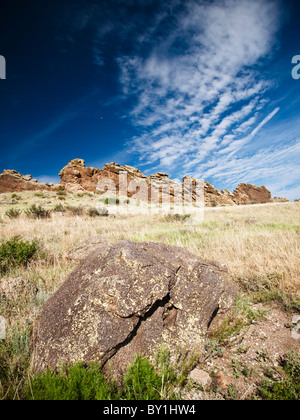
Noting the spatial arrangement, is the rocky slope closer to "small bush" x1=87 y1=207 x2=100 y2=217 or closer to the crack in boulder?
"small bush" x1=87 y1=207 x2=100 y2=217

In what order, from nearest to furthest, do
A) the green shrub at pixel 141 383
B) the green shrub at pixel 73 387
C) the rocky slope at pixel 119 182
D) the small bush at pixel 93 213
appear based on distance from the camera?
the green shrub at pixel 73 387 < the green shrub at pixel 141 383 < the small bush at pixel 93 213 < the rocky slope at pixel 119 182

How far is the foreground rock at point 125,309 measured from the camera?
1741 millimetres

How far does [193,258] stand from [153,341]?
1.31 m

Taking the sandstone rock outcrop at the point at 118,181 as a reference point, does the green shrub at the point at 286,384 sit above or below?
below

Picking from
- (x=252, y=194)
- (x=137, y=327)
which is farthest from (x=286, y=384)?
(x=252, y=194)

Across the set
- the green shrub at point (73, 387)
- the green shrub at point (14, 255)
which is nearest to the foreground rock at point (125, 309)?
the green shrub at point (73, 387)

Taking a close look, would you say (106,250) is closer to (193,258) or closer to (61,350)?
(61,350)

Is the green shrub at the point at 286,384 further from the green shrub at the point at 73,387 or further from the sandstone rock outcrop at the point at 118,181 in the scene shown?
the sandstone rock outcrop at the point at 118,181

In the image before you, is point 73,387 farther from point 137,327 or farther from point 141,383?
point 137,327

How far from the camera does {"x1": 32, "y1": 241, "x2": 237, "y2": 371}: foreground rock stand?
174cm

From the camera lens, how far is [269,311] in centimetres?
259

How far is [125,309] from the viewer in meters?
1.84

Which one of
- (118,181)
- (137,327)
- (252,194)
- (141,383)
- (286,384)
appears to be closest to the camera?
(141,383)
